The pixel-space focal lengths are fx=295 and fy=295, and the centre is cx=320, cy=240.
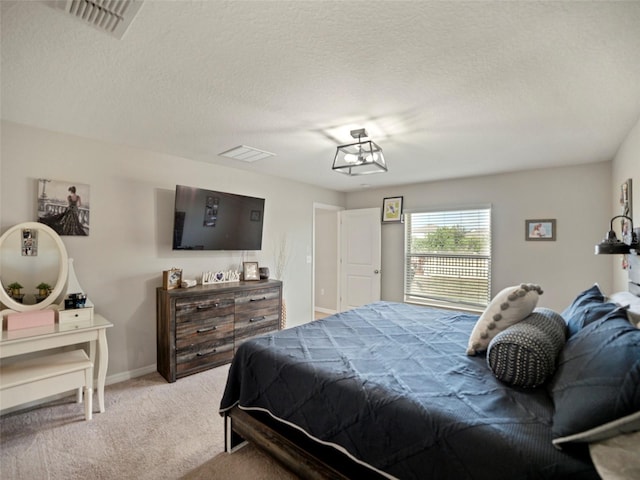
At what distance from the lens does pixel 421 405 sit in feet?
4.29

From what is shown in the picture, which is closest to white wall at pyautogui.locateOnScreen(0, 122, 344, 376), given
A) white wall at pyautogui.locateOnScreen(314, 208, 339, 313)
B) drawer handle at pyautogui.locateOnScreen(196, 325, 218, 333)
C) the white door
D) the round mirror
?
the round mirror

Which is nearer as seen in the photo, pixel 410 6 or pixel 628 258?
pixel 410 6

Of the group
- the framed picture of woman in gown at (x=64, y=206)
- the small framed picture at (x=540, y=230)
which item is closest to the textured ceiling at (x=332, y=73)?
the framed picture of woman in gown at (x=64, y=206)

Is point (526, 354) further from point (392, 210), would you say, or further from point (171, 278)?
point (392, 210)

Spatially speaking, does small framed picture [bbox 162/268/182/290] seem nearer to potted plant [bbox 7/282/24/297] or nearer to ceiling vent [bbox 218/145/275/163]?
potted plant [bbox 7/282/24/297]

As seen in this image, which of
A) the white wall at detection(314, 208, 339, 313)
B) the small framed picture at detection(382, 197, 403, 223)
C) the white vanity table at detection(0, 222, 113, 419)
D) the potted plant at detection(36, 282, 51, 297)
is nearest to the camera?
the white vanity table at detection(0, 222, 113, 419)

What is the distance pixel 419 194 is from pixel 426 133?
8.02 ft

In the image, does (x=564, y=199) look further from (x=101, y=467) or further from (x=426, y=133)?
(x=101, y=467)

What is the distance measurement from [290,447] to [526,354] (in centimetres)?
135

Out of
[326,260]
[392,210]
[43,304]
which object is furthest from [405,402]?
[326,260]

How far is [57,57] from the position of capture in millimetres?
1638

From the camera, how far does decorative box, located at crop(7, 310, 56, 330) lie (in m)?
2.27

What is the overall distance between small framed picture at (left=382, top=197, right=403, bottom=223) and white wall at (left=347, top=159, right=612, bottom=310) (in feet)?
2.28

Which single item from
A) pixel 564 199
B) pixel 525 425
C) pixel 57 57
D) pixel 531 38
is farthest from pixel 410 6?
pixel 564 199
